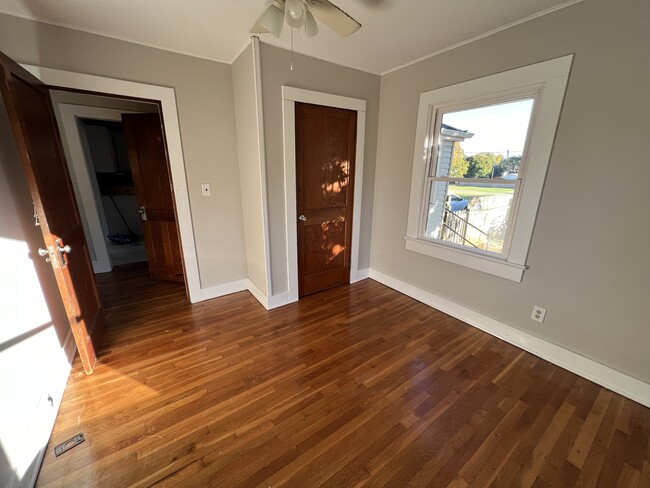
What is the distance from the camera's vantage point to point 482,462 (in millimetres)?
1345

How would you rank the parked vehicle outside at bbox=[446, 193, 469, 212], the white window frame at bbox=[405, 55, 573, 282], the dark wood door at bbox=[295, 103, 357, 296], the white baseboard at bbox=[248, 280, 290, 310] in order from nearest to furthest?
1. the white window frame at bbox=[405, 55, 573, 282]
2. the parked vehicle outside at bbox=[446, 193, 469, 212]
3. the dark wood door at bbox=[295, 103, 357, 296]
4. the white baseboard at bbox=[248, 280, 290, 310]

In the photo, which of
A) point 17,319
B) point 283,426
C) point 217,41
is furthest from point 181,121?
point 283,426

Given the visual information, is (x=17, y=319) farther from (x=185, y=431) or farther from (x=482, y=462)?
(x=482, y=462)

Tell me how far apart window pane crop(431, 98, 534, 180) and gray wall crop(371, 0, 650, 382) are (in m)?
0.27

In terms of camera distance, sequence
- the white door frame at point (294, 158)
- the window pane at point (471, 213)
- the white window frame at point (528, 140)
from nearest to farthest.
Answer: the white window frame at point (528, 140) → the window pane at point (471, 213) → the white door frame at point (294, 158)

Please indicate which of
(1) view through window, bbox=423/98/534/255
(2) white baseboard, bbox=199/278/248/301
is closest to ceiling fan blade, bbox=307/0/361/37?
(1) view through window, bbox=423/98/534/255

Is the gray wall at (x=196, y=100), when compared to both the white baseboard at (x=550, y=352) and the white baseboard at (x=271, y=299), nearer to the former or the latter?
the white baseboard at (x=271, y=299)

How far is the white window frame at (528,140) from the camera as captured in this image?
1799 mm

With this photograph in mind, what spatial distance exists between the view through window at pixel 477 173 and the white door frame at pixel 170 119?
2.49m

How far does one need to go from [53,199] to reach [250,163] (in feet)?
4.79

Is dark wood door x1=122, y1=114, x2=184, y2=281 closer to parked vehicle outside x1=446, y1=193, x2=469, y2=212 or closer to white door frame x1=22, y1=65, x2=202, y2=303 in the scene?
white door frame x1=22, y1=65, x2=202, y2=303

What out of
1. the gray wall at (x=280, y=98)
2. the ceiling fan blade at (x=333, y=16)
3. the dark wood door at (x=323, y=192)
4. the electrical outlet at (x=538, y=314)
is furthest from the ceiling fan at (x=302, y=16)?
the electrical outlet at (x=538, y=314)

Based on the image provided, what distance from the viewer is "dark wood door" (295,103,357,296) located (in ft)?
8.62

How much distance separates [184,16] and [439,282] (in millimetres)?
3085
